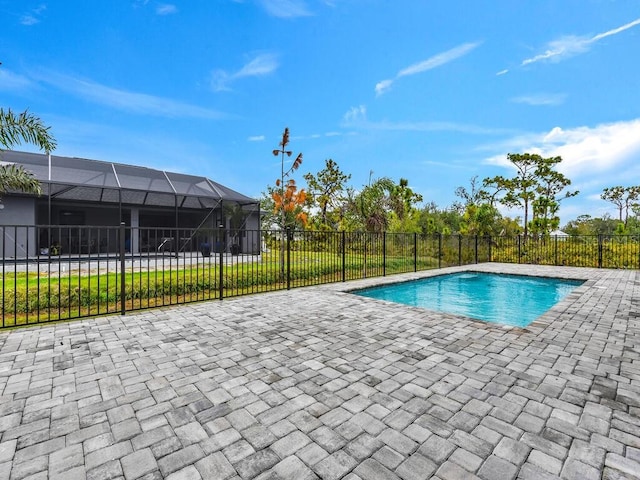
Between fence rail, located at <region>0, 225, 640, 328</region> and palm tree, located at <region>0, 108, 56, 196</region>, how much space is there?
1.26 meters

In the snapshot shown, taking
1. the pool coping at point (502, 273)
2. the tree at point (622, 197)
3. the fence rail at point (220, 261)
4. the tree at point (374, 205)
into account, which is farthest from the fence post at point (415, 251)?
the tree at point (622, 197)

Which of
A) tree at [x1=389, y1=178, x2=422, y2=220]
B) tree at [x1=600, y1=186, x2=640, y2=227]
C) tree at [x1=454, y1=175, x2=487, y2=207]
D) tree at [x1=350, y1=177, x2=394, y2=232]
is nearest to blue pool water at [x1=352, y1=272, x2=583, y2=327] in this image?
tree at [x1=350, y1=177, x2=394, y2=232]

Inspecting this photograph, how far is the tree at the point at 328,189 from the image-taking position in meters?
26.1

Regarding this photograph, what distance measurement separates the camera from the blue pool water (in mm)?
6785

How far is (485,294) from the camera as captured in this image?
28.8 feet

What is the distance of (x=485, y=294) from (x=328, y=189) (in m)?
19.2

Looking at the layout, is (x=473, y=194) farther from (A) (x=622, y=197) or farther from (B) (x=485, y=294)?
(B) (x=485, y=294)

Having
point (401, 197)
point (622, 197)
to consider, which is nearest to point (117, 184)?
point (401, 197)

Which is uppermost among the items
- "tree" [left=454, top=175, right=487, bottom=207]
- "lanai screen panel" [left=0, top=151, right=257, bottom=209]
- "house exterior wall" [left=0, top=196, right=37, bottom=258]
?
"tree" [left=454, top=175, right=487, bottom=207]

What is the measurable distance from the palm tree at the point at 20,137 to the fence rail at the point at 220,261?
49.4 inches

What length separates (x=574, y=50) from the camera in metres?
8.80

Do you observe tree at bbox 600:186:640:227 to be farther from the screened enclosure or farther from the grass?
the screened enclosure

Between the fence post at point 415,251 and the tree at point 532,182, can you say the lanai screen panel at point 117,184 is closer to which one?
the fence post at point 415,251

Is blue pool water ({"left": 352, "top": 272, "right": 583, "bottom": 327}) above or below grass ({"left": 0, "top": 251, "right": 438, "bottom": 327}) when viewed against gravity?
below
